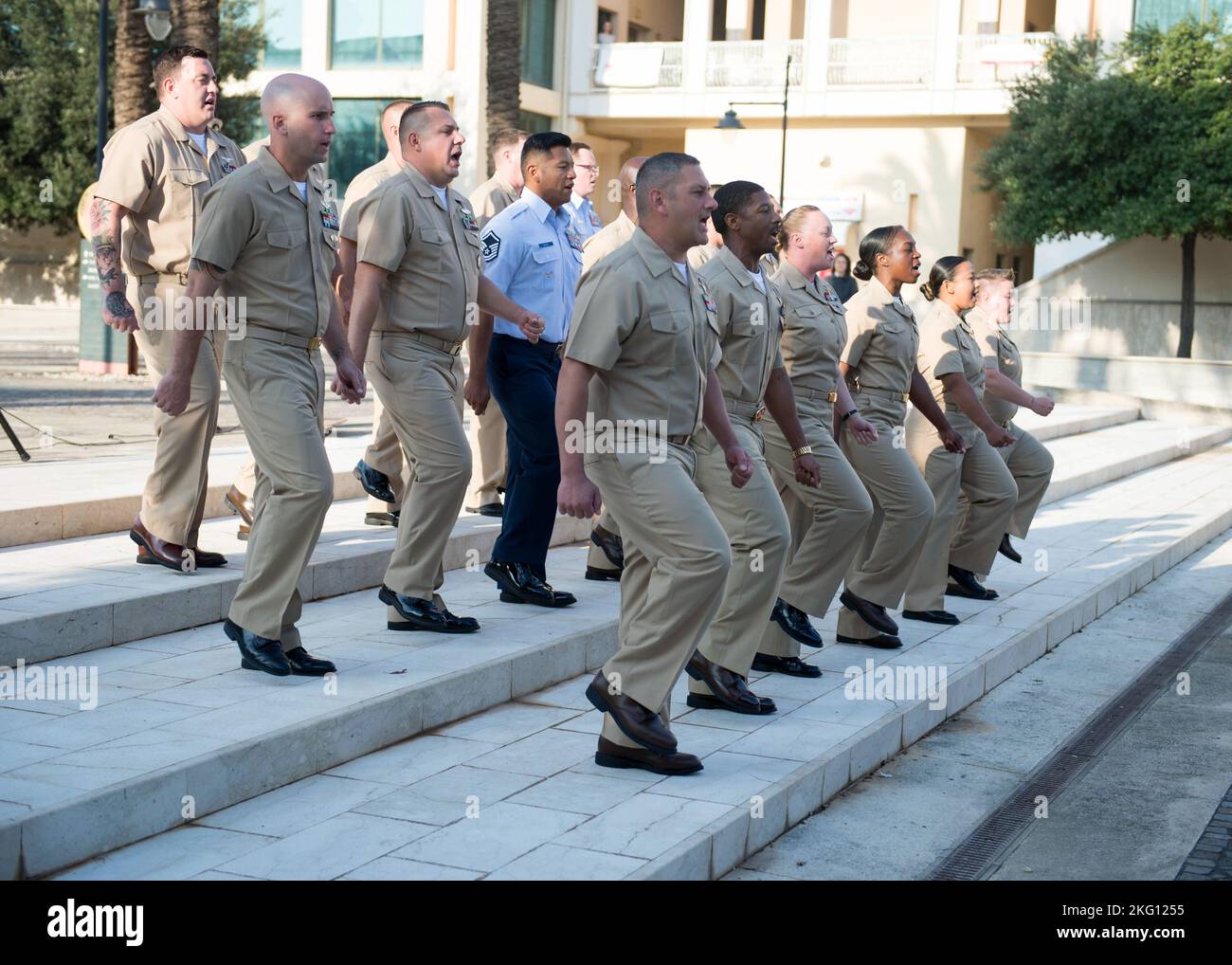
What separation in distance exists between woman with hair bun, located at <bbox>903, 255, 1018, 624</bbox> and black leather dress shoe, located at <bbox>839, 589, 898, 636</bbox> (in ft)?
1.83

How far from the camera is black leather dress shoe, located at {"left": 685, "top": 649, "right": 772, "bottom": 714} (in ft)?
20.4

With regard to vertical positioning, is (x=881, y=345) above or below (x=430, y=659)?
above

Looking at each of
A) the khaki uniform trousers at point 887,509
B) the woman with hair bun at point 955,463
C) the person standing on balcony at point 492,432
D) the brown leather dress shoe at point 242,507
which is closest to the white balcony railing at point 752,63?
the person standing on balcony at point 492,432

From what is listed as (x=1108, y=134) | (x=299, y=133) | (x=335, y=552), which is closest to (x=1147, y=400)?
(x=1108, y=134)

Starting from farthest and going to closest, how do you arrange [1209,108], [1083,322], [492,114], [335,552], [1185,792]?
[1083,322] < [1209,108] < [492,114] < [335,552] < [1185,792]

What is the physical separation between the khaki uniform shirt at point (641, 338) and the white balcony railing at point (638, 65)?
114 ft

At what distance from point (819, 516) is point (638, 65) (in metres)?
33.7

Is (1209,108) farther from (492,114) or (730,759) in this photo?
(730,759)

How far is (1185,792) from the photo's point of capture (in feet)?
20.3

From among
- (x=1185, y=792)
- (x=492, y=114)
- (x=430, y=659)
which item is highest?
(x=492, y=114)

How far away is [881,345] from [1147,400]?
17.6 metres

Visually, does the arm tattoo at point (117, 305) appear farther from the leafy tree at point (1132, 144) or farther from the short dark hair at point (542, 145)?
the leafy tree at point (1132, 144)

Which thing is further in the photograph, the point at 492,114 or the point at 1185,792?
the point at 492,114

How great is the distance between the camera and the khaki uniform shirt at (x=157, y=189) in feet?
22.8
